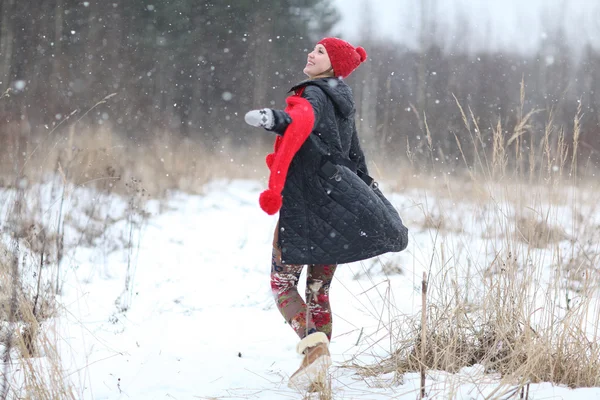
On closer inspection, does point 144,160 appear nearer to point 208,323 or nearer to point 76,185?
point 76,185

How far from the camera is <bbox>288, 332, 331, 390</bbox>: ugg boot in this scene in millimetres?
1771

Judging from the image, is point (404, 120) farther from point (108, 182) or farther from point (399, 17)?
point (108, 182)

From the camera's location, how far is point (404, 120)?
1204 centimetres

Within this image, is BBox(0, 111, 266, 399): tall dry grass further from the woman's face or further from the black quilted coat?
the woman's face

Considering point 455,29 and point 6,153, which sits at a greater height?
point 455,29

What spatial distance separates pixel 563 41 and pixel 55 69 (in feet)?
42.7

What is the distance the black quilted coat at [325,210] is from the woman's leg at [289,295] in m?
0.17

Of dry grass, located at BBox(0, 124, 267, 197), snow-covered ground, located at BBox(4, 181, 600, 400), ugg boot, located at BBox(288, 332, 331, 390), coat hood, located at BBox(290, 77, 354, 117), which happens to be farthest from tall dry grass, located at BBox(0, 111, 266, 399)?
coat hood, located at BBox(290, 77, 354, 117)

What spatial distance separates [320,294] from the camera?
204 cm

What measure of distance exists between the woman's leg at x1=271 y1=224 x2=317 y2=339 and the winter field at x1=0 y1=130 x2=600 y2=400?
10.3 inches

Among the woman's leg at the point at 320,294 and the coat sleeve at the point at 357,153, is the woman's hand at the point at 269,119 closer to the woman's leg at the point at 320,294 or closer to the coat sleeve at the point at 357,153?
the coat sleeve at the point at 357,153

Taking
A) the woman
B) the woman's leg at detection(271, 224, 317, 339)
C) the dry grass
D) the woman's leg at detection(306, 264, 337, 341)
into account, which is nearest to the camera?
the woman

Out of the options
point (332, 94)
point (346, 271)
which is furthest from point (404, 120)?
point (332, 94)

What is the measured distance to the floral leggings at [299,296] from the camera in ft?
6.21
